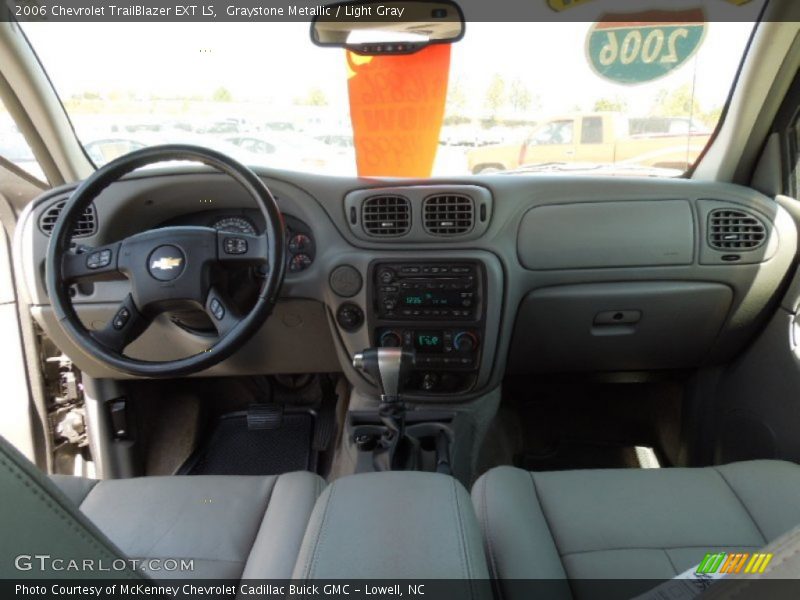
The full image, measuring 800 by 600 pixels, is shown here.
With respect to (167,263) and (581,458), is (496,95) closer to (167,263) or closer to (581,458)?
(167,263)

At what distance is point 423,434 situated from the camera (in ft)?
6.26

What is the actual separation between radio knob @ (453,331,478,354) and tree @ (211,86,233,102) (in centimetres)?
114

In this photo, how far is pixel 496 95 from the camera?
1.99 m

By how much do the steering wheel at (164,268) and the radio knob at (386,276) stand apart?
1.38 ft

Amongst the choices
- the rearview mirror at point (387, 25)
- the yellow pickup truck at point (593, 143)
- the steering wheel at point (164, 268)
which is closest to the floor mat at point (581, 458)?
the yellow pickup truck at point (593, 143)

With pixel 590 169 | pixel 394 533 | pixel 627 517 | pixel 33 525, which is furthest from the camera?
pixel 590 169

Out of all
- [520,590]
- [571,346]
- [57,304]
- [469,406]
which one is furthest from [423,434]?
[57,304]

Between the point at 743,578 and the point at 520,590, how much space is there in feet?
1.96

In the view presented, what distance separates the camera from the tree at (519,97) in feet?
6.48

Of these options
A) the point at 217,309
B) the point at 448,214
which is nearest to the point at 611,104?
the point at 448,214

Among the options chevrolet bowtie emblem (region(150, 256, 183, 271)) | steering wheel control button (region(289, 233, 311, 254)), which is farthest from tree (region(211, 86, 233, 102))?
chevrolet bowtie emblem (region(150, 256, 183, 271))

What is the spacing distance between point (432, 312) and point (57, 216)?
1313mm

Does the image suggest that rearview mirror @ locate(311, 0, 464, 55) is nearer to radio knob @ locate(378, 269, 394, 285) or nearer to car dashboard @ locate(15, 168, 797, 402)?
car dashboard @ locate(15, 168, 797, 402)

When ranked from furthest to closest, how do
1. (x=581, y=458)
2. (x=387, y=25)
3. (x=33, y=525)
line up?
(x=581, y=458)
(x=387, y=25)
(x=33, y=525)
